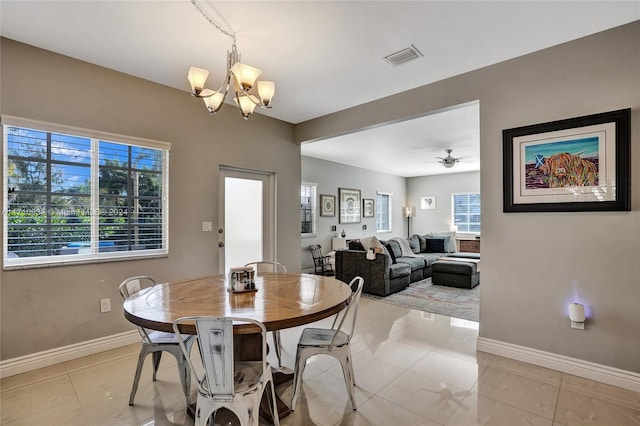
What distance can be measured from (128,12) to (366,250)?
4.29 metres

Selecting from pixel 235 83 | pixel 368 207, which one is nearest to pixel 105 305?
pixel 235 83

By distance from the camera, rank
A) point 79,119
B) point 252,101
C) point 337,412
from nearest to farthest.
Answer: point 337,412 < point 252,101 < point 79,119

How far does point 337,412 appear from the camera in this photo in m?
1.93

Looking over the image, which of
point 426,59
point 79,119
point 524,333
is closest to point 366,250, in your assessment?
point 524,333

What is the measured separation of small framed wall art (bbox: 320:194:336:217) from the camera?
703 cm

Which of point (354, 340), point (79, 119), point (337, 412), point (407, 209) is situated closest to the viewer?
point (337, 412)

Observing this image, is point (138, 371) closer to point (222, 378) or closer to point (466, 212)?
point (222, 378)

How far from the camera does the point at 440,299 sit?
15.3 ft

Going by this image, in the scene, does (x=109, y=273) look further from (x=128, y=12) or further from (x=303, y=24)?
(x=303, y=24)

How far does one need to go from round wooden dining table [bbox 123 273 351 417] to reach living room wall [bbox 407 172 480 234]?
774 centimetres

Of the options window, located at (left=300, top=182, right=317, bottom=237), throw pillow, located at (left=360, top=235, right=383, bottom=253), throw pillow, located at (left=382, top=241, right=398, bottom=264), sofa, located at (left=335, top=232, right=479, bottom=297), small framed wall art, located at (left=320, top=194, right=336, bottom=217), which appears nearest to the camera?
sofa, located at (left=335, top=232, right=479, bottom=297)

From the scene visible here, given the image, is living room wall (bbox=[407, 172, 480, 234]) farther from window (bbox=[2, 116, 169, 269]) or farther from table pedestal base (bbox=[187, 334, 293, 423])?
table pedestal base (bbox=[187, 334, 293, 423])

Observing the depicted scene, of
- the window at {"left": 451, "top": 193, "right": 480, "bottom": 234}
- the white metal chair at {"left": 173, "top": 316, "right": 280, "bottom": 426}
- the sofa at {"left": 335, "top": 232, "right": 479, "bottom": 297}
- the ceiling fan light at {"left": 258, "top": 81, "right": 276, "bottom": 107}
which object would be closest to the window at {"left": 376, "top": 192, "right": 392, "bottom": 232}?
the window at {"left": 451, "top": 193, "right": 480, "bottom": 234}

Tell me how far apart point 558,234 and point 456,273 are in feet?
10.1
